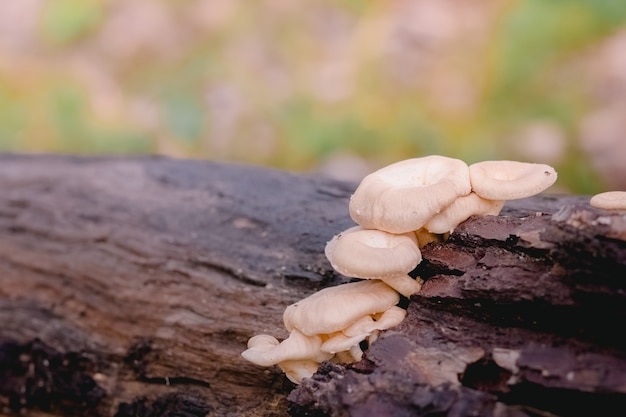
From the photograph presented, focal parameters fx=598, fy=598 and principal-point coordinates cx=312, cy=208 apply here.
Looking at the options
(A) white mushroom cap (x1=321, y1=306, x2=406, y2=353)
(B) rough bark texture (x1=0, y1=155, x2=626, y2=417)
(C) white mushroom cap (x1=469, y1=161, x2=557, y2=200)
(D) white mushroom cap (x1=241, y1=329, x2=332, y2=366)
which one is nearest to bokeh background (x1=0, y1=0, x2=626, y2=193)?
(B) rough bark texture (x1=0, y1=155, x2=626, y2=417)

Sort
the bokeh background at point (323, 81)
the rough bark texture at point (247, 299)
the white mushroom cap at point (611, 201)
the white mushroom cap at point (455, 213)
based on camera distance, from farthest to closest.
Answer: the bokeh background at point (323, 81), the white mushroom cap at point (455, 213), the white mushroom cap at point (611, 201), the rough bark texture at point (247, 299)

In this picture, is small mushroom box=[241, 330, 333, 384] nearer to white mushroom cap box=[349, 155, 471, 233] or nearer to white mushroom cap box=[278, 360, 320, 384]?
white mushroom cap box=[278, 360, 320, 384]

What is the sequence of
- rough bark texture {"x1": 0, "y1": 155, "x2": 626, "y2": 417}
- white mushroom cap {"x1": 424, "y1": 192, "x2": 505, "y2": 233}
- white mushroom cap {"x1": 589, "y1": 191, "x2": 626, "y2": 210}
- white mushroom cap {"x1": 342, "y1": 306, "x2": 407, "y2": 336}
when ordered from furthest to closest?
white mushroom cap {"x1": 424, "y1": 192, "x2": 505, "y2": 233}, white mushroom cap {"x1": 342, "y1": 306, "x2": 407, "y2": 336}, white mushroom cap {"x1": 589, "y1": 191, "x2": 626, "y2": 210}, rough bark texture {"x1": 0, "y1": 155, "x2": 626, "y2": 417}

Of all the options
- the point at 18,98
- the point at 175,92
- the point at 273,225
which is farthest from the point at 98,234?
the point at 18,98

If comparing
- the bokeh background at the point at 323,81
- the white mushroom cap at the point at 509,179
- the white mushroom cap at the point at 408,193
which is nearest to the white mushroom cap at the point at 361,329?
the white mushroom cap at the point at 408,193

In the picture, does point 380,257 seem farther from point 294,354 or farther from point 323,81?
point 323,81

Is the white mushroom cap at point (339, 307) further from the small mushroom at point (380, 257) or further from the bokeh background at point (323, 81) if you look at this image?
the bokeh background at point (323, 81)
